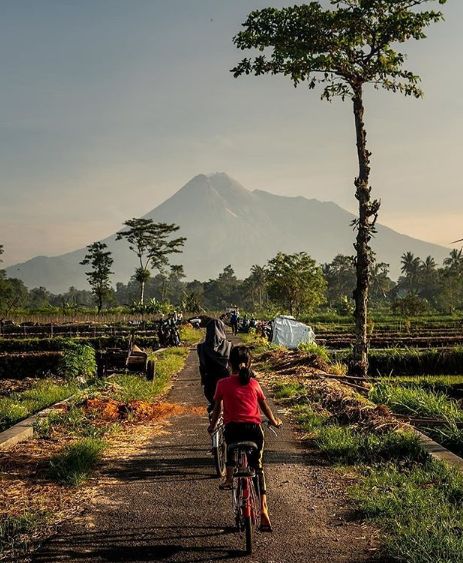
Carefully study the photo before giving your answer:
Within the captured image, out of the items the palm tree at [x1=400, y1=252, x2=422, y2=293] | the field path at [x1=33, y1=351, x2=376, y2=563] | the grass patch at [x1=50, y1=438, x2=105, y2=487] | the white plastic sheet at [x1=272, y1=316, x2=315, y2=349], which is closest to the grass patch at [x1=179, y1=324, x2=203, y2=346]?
the white plastic sheet at [x1=272, y1=316, x2=315, y2=349]

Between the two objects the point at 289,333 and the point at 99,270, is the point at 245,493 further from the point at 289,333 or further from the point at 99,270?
the point at 99,270

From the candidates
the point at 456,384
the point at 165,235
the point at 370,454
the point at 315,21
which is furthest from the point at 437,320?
the point at 370,454

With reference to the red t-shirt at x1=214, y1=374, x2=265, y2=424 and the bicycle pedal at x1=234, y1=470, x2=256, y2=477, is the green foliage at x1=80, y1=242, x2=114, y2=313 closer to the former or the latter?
the red t-shirt at x1=214, y1=374, x2=265, y2=424

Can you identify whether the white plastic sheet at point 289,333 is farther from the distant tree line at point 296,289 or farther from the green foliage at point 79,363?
the green foliage at point 79,363

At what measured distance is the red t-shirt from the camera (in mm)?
5566

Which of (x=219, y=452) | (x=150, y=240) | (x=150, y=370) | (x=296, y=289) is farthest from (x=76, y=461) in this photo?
(x=150, y=240)

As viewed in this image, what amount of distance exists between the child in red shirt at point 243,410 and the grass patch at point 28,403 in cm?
736

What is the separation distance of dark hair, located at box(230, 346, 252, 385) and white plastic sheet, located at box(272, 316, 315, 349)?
27.7m

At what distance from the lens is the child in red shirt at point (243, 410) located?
18.0 ft

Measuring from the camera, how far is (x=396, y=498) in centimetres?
610

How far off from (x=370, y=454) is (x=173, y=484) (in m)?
3.02

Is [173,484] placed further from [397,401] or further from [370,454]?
[397,401]

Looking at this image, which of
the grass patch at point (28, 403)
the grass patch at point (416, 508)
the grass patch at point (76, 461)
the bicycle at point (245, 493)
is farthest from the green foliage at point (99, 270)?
the bicycle at point (245, 493)

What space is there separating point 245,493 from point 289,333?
29.1 m
